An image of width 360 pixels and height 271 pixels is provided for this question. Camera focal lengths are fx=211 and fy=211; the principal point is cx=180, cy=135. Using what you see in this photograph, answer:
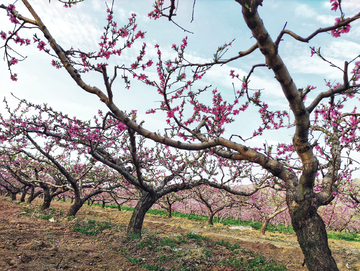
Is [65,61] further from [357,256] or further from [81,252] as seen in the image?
[357,256]

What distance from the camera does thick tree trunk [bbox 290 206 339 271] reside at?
3891 mm

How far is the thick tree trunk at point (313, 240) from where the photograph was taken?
12.8ft

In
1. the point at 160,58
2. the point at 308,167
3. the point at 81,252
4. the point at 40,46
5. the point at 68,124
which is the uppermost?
the point at 160,58

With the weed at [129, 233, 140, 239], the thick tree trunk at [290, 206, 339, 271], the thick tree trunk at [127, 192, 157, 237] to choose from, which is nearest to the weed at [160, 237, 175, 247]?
the weed at [129, 233, 140, 239]

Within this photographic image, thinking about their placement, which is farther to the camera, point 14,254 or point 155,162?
point 155,162

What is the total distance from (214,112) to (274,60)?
441cm

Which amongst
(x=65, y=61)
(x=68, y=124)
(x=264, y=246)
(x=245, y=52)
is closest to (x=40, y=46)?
(x=65, y=61)

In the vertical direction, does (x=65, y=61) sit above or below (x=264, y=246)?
above

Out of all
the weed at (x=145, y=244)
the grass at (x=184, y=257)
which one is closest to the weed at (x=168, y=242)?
the grass at (x=184, y=257)

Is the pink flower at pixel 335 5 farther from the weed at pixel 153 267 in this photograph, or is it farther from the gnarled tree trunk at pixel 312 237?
the weed at pixel 153 267

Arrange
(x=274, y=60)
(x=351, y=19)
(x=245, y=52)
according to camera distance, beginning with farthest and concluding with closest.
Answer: (x=245, y=52)
(x=274, y=60)
(x=351, y=19)

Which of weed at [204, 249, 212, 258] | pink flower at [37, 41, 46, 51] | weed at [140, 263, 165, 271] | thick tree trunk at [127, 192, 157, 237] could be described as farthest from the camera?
thick tree trunk at [127, 192, 157, 237]

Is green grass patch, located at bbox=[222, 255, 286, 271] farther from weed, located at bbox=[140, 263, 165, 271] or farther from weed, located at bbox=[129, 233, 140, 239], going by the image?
weed, located at bbox=[129, 233, 140, 239]

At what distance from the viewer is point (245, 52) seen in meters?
3.94
